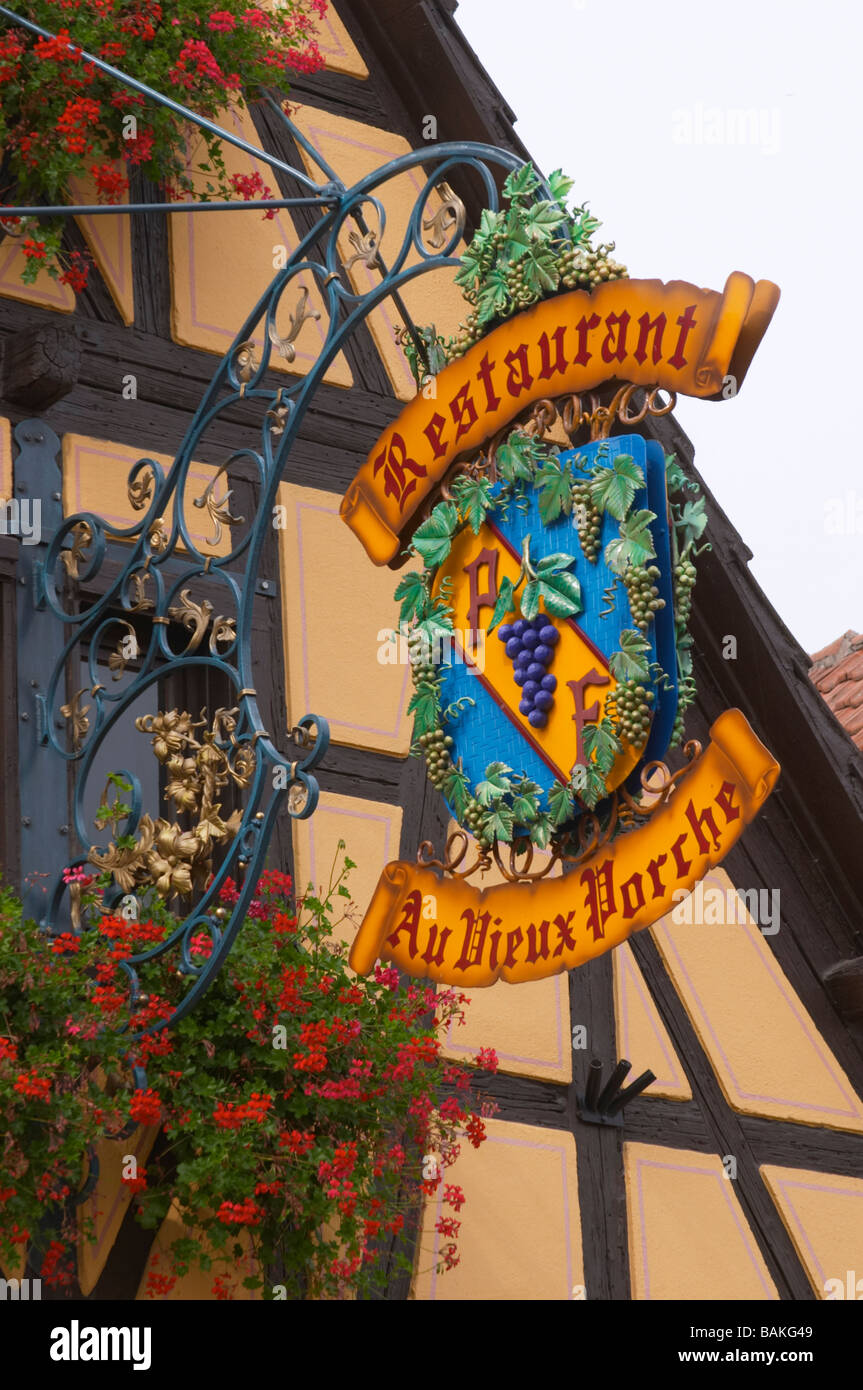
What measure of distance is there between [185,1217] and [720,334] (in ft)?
8.91

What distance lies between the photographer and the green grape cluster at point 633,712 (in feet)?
16.7

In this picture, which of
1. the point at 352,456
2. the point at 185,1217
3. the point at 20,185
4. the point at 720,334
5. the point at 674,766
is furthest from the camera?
the point at 674,766

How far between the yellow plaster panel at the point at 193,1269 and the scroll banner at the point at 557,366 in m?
1.90

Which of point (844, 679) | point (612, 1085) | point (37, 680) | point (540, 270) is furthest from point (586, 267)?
point (844, 679)

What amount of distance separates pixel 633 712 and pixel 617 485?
54cm

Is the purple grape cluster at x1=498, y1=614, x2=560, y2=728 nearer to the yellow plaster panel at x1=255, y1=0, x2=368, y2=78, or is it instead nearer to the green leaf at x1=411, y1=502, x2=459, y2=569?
the green leaf at x1=411, y1=502, x2=459, y2=569

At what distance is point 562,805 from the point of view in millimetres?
5270

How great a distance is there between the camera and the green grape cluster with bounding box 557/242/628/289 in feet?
17.7

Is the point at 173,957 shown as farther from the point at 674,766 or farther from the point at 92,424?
the point at 674,766

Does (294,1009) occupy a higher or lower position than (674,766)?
lower

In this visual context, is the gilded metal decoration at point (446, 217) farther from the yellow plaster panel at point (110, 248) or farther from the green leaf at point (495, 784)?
the yellow plaster panel at point (110, 248)

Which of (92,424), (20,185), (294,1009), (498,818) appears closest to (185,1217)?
(294,1009)

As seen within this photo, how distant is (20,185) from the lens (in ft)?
23.2

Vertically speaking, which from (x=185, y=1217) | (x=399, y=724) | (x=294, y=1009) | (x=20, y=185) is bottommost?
(x=185, y=1217)
